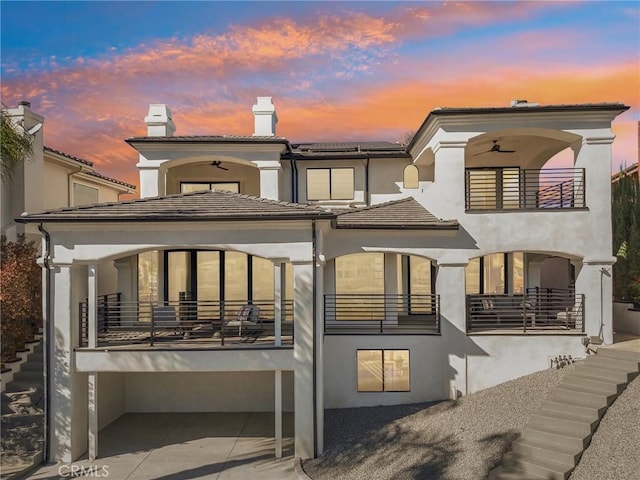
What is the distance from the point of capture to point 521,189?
17.2m

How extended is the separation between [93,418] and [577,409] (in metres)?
13.4

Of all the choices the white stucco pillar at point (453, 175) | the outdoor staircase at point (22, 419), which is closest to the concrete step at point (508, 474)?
the white stucco pillar at point (453, 175)

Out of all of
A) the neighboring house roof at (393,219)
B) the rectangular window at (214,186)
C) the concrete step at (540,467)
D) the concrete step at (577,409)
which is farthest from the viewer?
the rectangular window at (214,186)

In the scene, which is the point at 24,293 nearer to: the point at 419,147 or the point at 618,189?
the point at 419,147

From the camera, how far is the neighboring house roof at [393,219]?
14219 millimetres

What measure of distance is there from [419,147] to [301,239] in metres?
8.26

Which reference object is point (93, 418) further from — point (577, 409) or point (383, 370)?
point (577, 409)

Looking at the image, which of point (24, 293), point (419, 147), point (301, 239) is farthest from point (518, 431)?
point (24, 293)

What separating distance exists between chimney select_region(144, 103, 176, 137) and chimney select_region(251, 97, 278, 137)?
13.1ft

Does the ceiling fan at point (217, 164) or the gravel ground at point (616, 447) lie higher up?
the ceiling fan at point (217, 164)

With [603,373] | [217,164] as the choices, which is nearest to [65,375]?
[217,164]

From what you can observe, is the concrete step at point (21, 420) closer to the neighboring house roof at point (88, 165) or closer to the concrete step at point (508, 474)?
the neighboring house roof at point (88, 165)

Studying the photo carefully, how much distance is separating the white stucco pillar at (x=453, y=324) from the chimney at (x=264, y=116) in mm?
10175

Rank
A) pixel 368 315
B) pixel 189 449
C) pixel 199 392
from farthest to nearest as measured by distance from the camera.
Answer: pixel 368 315 < pixel 199 392 < pixel 189 449
